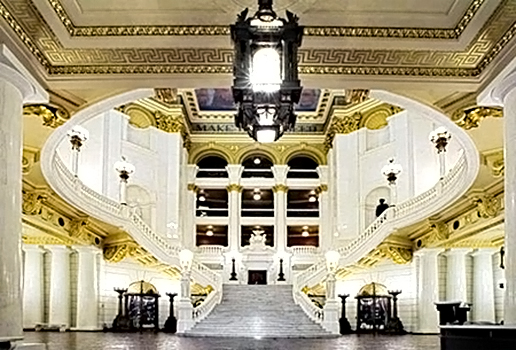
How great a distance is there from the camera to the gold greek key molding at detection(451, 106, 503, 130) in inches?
393

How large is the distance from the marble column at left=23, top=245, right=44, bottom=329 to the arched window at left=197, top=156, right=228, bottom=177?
9.10 meters

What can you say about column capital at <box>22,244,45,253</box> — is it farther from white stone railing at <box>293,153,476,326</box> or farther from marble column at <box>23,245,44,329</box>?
white stone railing at <box>293,153,476,326</box>

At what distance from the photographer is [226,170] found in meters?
30.3

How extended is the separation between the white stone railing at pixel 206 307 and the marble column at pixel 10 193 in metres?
14.1

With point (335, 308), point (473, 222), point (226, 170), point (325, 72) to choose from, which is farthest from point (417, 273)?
point (325, 72)

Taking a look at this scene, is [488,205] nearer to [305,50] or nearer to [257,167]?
[305,50]

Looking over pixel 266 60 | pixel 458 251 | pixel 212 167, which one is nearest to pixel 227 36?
pixel 266 60

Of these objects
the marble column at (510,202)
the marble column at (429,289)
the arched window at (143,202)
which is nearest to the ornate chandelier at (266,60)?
the marble column at (510,202)

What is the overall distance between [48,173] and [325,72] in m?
7.22

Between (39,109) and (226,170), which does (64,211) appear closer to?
(39,109)

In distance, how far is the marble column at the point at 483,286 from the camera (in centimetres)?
2222

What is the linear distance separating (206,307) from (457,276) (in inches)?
298

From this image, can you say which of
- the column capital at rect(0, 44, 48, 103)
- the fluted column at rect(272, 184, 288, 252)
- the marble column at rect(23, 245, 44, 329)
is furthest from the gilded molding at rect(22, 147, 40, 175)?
the fluted column at rect(272, 184, 288, 252)

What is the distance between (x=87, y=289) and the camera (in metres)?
22.8
